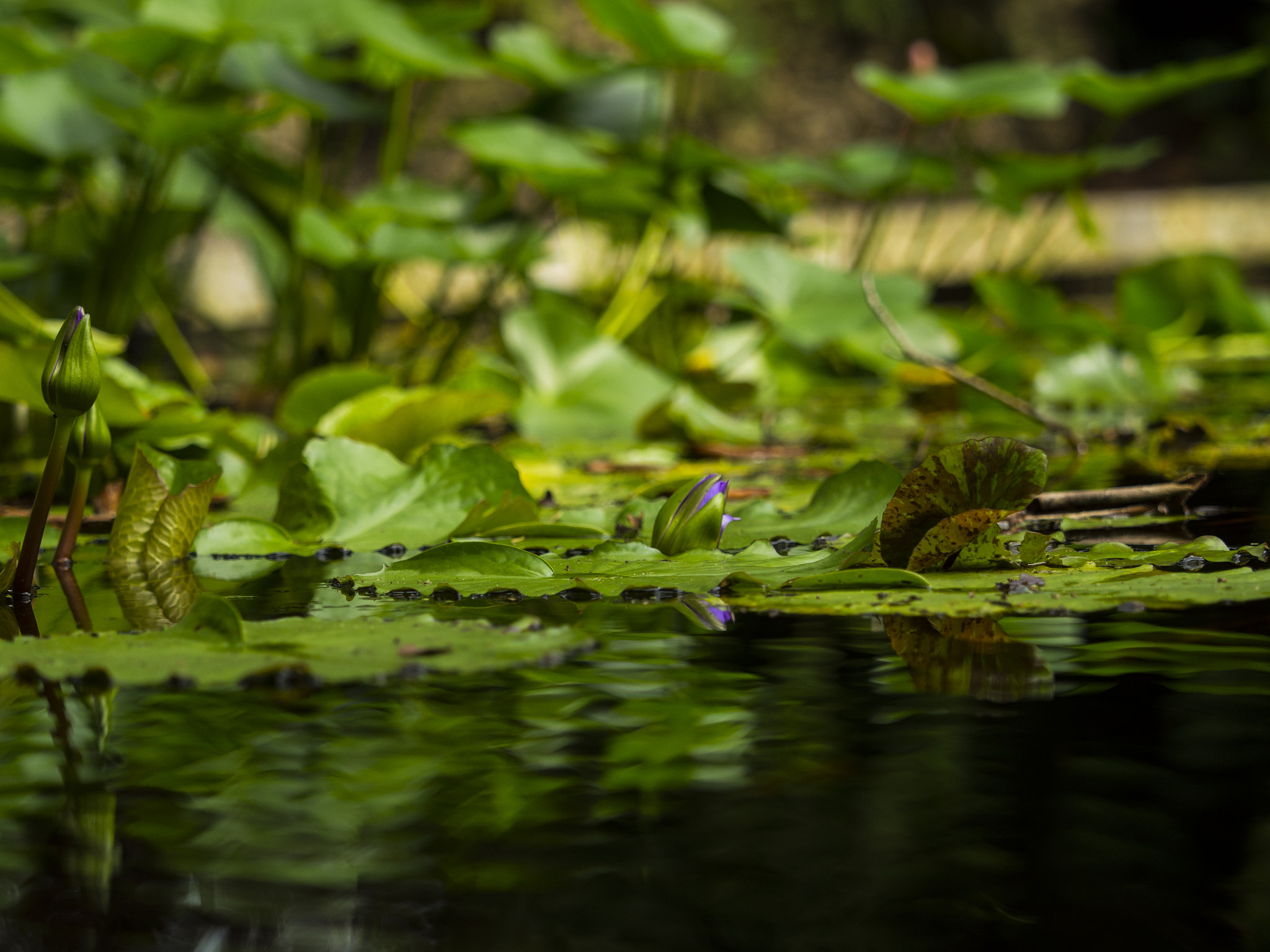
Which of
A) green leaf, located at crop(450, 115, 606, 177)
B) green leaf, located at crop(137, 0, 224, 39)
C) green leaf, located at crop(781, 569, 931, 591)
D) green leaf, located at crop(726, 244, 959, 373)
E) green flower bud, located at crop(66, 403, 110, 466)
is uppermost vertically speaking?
green leaf, located at crop(137, 0, 224, 39)

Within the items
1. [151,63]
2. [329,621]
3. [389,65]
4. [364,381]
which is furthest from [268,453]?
Result: [389,65]

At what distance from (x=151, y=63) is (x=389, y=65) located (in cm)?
44

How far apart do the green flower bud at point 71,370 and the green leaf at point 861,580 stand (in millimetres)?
295

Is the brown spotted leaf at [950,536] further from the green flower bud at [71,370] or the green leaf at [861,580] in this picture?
the green flower bud at [71,370]

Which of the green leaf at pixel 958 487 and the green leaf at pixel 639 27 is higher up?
the green leaf at pixel 639 27

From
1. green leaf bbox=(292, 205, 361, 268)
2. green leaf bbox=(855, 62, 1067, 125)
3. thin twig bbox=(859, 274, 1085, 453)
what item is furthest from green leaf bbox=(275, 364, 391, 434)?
green leaf bbox=(855, 62, 1067, 125)

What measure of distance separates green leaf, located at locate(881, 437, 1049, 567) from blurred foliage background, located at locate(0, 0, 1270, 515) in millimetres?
240

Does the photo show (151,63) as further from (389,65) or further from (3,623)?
(3,623)

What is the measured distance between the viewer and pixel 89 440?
53 cm

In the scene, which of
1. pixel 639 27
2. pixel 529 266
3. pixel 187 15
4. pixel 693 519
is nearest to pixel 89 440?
pixel 693 519

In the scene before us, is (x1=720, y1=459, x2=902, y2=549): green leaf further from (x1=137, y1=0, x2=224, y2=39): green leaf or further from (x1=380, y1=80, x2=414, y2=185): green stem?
(x1=380, y1=80, x2=414, y2=185): green stem

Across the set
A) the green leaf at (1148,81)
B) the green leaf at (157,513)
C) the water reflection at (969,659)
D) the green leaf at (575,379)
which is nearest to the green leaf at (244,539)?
the green leaf at (157,513)

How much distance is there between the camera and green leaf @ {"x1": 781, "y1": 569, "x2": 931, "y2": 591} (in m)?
0.49

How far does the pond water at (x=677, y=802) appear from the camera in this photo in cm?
24
